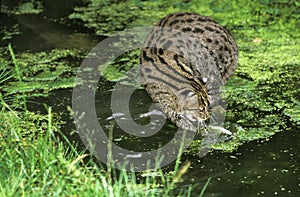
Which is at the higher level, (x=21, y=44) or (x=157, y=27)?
(x=157, y=27)

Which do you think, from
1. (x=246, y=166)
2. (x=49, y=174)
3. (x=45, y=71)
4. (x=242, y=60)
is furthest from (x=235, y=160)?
(x=45, y=71)

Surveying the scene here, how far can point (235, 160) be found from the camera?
4844 millimetres

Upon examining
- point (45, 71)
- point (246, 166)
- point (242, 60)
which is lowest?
point (246, 166)

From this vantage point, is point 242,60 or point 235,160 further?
point 242,60

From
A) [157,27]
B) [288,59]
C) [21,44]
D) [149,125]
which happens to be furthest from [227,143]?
[21,44]

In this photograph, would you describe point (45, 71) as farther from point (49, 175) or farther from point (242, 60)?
point (49, 175)

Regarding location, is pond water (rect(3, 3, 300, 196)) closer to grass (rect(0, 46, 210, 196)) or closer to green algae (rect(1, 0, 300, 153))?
green algae (rect(1, 0, 300, 153))

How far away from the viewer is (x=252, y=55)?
6941mm

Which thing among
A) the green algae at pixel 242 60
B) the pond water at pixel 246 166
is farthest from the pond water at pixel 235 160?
the green algae at pixel 242 60

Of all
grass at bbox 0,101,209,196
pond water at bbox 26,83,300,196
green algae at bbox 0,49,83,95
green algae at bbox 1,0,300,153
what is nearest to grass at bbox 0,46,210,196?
grass at bbox 0,101,209,196

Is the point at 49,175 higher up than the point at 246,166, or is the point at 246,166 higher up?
the point at 49,175

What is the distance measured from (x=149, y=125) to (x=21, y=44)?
9.12 ft

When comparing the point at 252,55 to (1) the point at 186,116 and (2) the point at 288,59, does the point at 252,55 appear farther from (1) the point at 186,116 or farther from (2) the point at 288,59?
(1) the point at 186,116

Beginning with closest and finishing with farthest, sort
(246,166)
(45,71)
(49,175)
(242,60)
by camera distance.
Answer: (49,175), (246,166), (45,71), (242,60)
